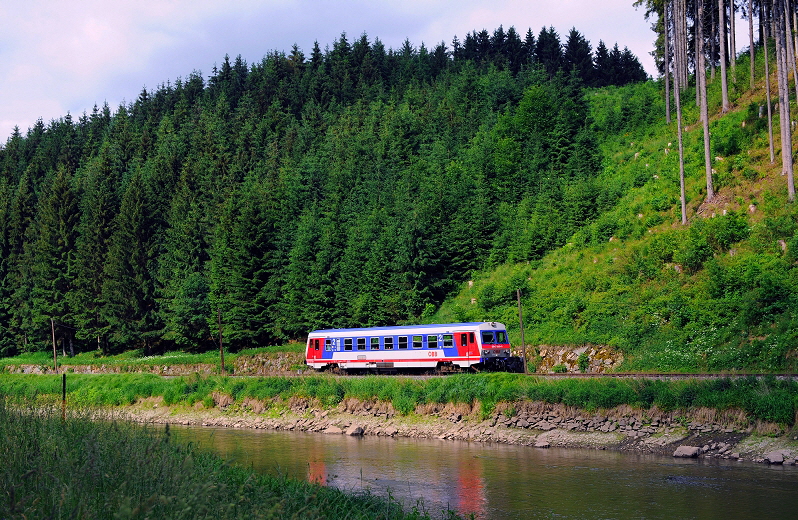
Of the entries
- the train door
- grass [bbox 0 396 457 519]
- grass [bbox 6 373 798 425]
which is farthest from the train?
grass [bbox 0 396 457 519]

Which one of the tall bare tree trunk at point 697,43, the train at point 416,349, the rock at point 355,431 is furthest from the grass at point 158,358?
the tall bare tree trunk at point 697,43

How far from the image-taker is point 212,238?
72.8 metres

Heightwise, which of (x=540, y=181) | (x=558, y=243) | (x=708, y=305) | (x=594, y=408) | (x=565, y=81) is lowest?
(x=594, y=408)

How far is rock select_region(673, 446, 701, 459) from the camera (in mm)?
24275

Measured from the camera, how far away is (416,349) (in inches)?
1601

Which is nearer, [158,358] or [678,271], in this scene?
[678,271]

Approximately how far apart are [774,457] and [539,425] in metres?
9.93

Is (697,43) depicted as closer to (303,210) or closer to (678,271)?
(678,271)

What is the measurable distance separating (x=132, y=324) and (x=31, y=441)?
2529 inches

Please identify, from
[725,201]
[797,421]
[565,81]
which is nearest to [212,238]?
[565,81]

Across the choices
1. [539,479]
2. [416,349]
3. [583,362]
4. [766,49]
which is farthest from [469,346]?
[766,49]

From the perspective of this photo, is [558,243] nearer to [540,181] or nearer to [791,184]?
[540,181]

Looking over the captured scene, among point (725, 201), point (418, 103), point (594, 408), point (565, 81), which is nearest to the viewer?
point (594, 408)

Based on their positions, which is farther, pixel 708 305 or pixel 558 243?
pixel 558 243
